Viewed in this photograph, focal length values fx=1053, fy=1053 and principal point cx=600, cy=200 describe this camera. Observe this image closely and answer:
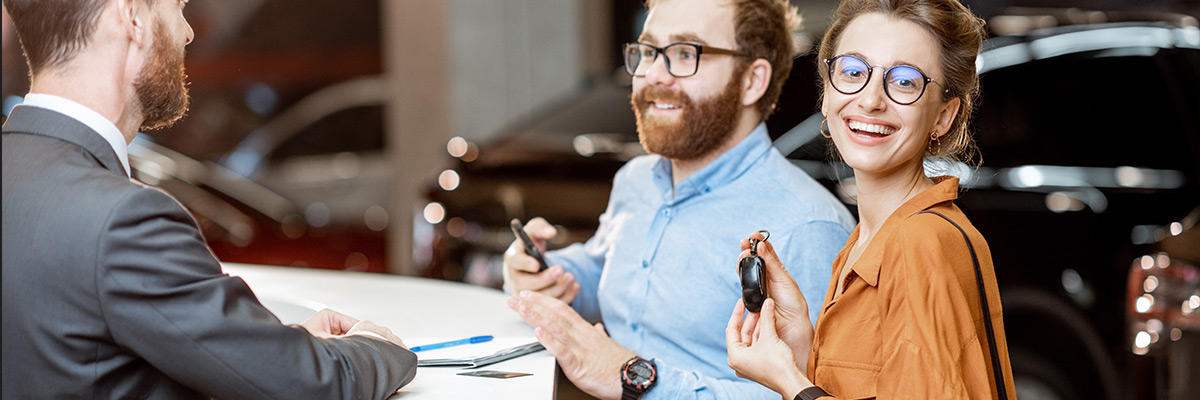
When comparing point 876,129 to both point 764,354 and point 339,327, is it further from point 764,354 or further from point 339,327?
point 339,327

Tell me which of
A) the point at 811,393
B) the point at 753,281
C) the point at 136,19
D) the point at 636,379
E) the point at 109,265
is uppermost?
the point at 136,19

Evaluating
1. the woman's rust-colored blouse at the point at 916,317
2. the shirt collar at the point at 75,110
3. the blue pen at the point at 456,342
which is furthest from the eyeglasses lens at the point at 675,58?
the shirt collar at the point at 75,110

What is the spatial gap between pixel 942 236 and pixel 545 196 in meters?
2.09

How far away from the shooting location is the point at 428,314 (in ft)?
6.53

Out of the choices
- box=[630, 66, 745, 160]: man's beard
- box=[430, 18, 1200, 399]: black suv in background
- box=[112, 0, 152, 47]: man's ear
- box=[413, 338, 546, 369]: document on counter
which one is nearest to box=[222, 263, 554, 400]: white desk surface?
box=[413, 338, 546, 369]: document on counter

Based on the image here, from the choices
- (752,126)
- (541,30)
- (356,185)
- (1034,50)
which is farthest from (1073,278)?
(356,185)

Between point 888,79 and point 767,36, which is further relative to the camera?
point 767,36

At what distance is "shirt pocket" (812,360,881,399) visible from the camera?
4.27 feet

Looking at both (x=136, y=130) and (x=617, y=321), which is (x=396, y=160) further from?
(x=136, y=130)

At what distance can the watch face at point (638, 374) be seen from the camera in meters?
1.71

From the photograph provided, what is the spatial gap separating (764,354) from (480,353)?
19.2 inches

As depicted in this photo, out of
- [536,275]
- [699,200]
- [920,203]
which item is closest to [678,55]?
[699,200]

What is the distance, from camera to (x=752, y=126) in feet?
6.89

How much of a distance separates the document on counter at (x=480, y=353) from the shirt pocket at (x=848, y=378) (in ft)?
1.67
